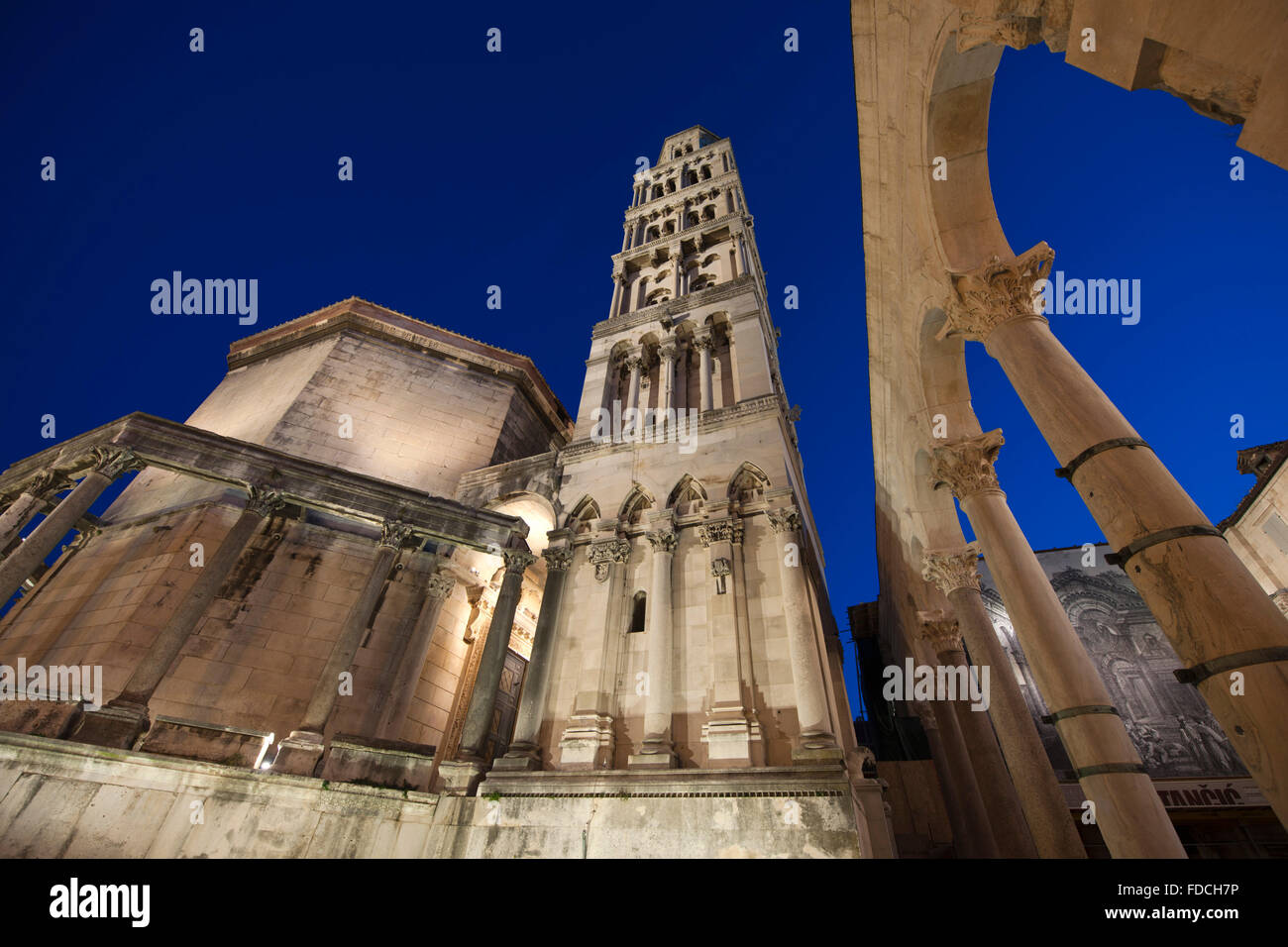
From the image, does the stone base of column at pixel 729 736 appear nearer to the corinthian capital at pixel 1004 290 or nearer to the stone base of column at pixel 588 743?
the stone base of column at pixel 588 743

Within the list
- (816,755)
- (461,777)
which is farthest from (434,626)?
(816,755)

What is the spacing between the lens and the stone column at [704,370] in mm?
14617

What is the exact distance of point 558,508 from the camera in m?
13.2

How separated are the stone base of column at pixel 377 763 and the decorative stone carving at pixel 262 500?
207 inches

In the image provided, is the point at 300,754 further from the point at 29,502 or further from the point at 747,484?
the point at 747,484

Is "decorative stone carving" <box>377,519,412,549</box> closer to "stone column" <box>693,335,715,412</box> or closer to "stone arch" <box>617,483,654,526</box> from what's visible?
"stone arch" <box>617,483,654,526</box>

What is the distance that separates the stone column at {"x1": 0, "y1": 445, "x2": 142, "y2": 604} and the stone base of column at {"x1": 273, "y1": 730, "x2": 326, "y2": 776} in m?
5.52

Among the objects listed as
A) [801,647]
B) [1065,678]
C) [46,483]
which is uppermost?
[46,483]

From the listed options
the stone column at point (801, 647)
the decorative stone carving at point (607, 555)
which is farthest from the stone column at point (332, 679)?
the stone column at point (801, 647)

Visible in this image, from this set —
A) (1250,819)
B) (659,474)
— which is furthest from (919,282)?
(1250,819)

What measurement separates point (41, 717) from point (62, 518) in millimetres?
3905

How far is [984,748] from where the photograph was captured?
1013 cm
